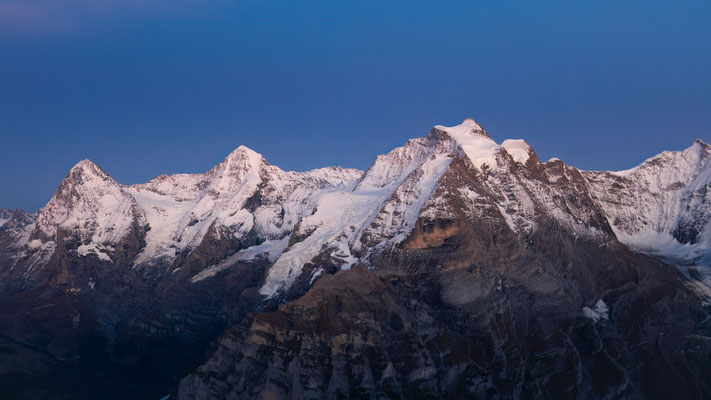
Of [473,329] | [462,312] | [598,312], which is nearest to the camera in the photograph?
[473,329]

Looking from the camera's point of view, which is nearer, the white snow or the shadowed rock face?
the shadowed rock face

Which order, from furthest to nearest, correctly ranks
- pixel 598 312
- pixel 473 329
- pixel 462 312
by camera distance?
1. pixel 598 312
2. pixel 462 312
3. pixel 473 329

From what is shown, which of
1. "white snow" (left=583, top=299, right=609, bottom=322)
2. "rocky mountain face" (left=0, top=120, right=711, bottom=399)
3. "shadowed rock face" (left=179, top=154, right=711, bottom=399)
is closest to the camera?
"shadowed rock face" (left=179, top=154, right=711, bottom=399)

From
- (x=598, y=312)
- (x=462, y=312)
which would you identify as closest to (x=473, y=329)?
(x=462, y=312)

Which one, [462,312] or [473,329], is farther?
[462,312]

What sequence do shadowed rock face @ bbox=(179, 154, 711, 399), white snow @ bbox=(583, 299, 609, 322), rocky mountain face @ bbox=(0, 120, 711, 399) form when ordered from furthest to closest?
white snow @ bbox=(583, 299, 609, 322) < rocky mountain face @ bbox=(0, 120, 711, 399) < shadowed rock face @ bbox=(179, 154, 711, 399)

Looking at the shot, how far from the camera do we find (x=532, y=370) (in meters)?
146

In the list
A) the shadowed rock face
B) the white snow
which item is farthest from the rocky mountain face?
the white snow

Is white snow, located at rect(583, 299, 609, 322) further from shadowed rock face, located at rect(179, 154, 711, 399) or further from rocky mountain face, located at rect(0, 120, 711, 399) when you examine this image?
shadowed rock face, located at rect(179, 154, 711, 399)

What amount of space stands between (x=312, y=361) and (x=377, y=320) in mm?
17802

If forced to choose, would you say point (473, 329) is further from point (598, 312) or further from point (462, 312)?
point (598, 312)

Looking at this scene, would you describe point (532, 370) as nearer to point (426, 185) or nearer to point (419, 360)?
point (419, 360)

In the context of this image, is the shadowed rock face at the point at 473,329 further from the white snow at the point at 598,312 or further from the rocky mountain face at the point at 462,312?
the white snow at the point at 598,312

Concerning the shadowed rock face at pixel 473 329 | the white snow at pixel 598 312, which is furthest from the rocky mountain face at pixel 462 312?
the white snow at pixel 598 312
